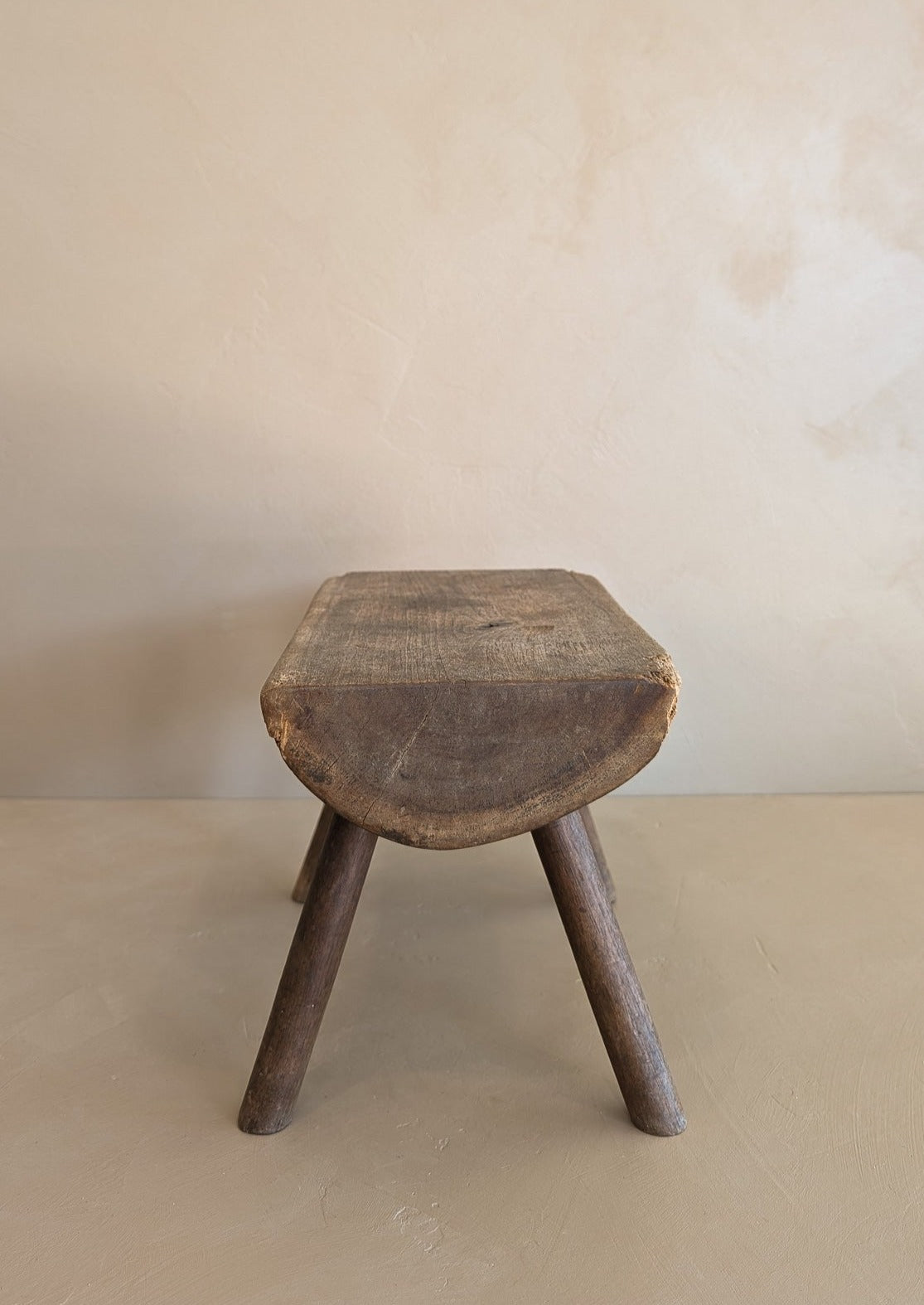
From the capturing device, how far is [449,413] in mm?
1914

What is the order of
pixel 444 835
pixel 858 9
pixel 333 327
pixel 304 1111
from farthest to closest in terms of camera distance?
1. pixel 333 327
2. pixel 858 9
3. pixel 304 1111
4. pixel 444 835

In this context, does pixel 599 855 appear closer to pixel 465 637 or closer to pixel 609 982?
pixel 609 982

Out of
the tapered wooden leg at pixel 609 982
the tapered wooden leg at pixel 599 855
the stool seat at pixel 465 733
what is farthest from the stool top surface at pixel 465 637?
the tapered wooden leg at pixel 599 855

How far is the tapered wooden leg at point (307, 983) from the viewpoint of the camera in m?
1.17

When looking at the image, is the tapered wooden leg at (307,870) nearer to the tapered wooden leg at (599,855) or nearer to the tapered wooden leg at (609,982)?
the tapered wooden leg at (599,855)

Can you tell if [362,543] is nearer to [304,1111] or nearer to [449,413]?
[449,413]

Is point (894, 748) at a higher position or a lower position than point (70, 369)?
lower

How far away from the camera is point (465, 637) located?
1229mm

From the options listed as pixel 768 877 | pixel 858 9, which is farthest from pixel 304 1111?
pixel 858 9

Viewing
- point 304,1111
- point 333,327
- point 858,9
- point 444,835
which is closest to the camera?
point 444,835

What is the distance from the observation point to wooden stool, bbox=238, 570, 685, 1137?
1.05 m

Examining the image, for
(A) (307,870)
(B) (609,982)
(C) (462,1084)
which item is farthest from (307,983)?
(A) (307,870)

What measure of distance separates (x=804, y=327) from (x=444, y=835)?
4.20 feet

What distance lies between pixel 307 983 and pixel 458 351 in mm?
1164
